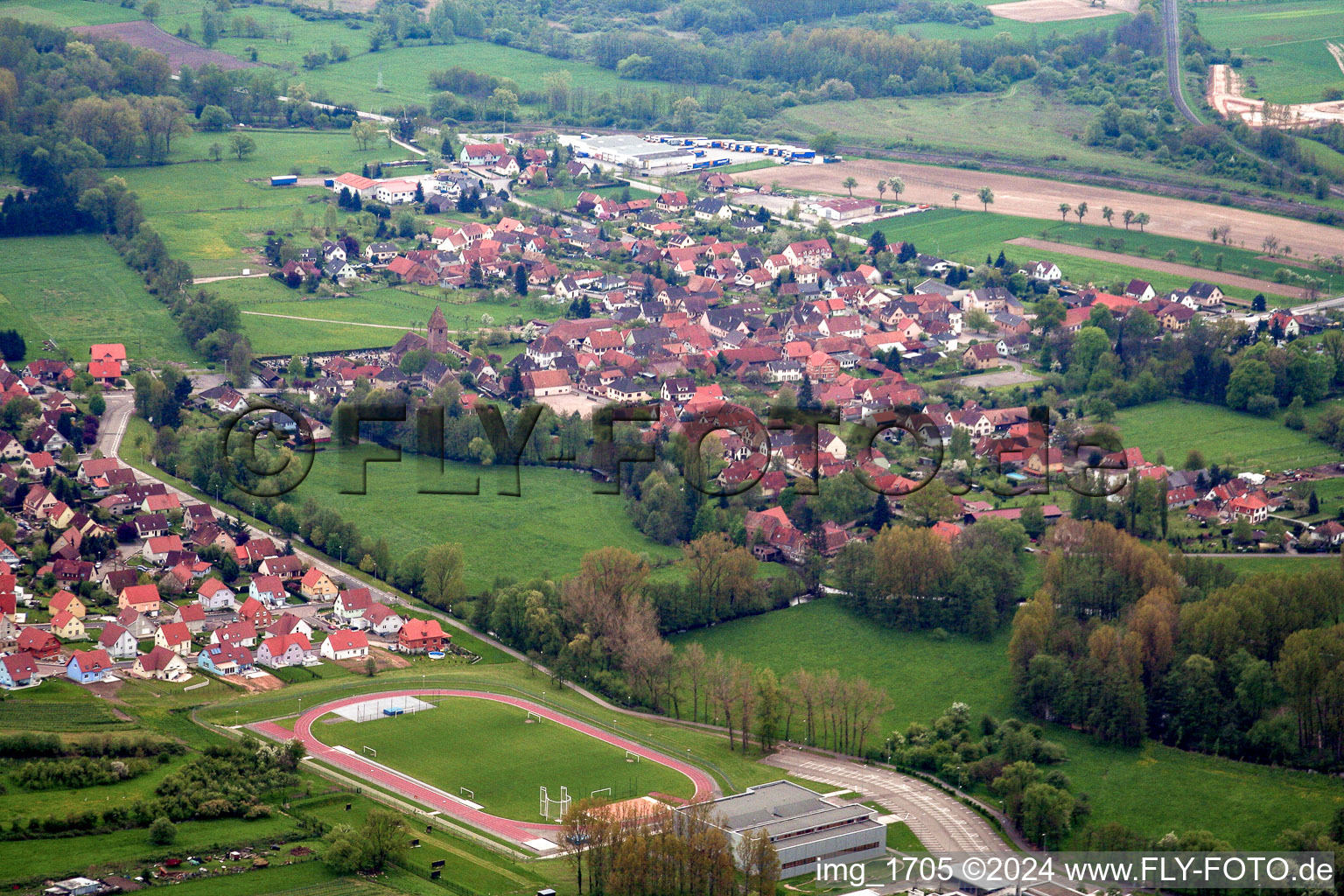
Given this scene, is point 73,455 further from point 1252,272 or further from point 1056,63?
point 1056,63

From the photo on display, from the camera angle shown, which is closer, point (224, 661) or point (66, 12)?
point (224, 661)

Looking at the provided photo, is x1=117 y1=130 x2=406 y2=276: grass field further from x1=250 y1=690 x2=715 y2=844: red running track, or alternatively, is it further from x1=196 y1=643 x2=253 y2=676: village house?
x1=250 y1=690 x2=715 y2=844: red running track

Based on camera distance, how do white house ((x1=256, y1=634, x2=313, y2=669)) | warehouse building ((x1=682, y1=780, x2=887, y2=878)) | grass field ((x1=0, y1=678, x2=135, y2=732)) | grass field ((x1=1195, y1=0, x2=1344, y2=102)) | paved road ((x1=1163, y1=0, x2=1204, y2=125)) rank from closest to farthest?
warehouse building ((x1=682, y1=780, x2=887, y2=878)), grass field ((x1=0, y1=678, x2=135, y2=732)), white house ((x1=256, y1=634, x2=313, y2=669)), paved road ((x1=1163, y1=0, x2=1204, y2=125)), grass field ((x1=1195, y1=0, x2=1344, y2=102))

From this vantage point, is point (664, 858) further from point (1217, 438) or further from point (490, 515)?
point (1217, 438)

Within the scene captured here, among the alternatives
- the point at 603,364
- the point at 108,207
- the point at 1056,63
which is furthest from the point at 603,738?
the point at 1056,63

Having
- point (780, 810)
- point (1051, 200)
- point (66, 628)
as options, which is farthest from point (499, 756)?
point (1051, 200)

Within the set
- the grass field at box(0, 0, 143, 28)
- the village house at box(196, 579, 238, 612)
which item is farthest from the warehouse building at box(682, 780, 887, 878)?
the grass field at box(0, 0, 143, 28)

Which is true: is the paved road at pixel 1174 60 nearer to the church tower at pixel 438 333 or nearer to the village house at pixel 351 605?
the church tower at pixel 438 333
